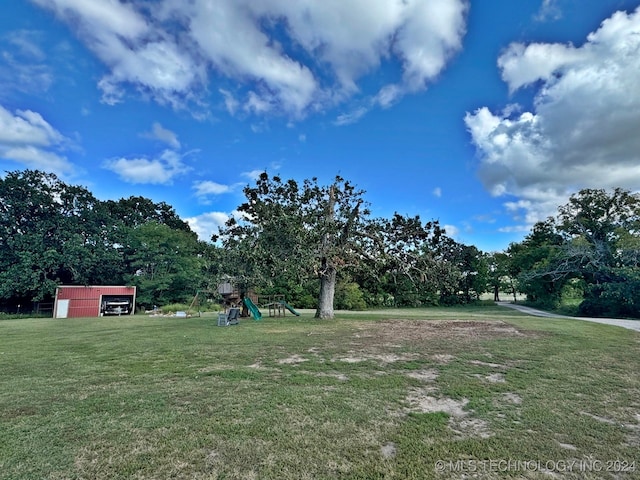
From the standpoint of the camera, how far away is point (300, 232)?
1348 centimetres

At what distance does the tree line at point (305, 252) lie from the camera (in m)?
14.6

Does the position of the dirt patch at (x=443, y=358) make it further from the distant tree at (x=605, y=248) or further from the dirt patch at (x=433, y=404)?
the distant tree at (x=605, y=248)

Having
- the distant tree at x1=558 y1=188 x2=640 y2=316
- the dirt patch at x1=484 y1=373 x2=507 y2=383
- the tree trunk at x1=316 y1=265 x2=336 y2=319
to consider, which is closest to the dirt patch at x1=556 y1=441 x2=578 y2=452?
the dirt patch at x1=484 y1=373 x2=507 y2=383

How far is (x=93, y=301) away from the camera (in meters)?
26.7

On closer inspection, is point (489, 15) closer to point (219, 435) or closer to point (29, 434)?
point (219, 435)

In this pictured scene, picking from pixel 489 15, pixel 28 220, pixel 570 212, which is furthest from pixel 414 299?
pixel 28 220

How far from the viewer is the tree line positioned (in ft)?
47.9

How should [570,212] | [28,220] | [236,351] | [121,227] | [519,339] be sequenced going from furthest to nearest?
[121,227] < [28,220] < [570,212] < [519,339] < [236,351]

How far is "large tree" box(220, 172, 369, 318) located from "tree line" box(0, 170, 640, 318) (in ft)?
0.17

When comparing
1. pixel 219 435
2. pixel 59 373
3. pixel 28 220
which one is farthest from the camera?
pixel 28 220

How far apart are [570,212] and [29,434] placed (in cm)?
3089

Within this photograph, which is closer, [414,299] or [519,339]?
[519,339]

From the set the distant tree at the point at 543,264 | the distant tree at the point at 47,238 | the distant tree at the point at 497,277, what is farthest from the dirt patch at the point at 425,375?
the distant tree at the point at 497,277

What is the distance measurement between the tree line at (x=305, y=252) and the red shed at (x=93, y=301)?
4.17 feet
